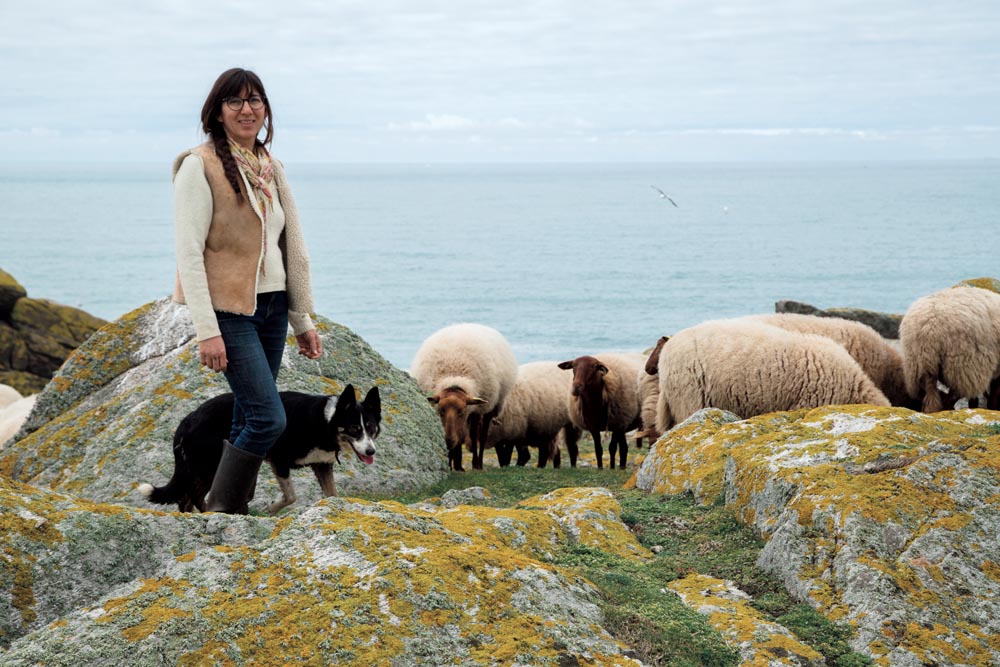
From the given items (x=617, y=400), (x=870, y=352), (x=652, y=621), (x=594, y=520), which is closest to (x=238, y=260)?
(x=594, y=520)

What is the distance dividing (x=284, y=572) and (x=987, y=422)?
582 cm

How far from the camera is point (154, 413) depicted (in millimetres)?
9297

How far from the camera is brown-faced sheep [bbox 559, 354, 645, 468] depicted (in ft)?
50.3

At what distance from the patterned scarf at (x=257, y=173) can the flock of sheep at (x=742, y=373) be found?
723cm

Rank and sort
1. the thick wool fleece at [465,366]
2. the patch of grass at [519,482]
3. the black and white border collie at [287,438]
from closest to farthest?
the black and white border collie at [287,438] → the patch of grass at [519,482] → the thick wool fleece at [465,366]

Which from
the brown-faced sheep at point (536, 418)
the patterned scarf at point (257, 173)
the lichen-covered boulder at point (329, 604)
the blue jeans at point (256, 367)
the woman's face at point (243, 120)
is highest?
the woman's face at point (243, 120)

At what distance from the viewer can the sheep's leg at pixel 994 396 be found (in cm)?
1293

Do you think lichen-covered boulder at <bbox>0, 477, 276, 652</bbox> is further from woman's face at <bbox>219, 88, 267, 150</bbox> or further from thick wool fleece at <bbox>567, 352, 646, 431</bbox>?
thick wool fleece at <bbox>567, 352, 646, 431</bbox>

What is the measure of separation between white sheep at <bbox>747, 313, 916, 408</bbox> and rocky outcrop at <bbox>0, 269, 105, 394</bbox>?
1992 centimetres

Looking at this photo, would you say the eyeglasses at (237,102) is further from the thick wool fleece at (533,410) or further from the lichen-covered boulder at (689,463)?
the thick wool fleece at (533,410)

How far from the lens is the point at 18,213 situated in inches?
6585

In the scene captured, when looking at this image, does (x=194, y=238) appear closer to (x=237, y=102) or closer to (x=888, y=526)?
(x=237, y=102)

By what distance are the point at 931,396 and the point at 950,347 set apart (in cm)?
71

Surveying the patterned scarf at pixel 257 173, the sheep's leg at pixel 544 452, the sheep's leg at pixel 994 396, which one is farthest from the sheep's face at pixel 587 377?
the patterned scarf at pixel 257 173
